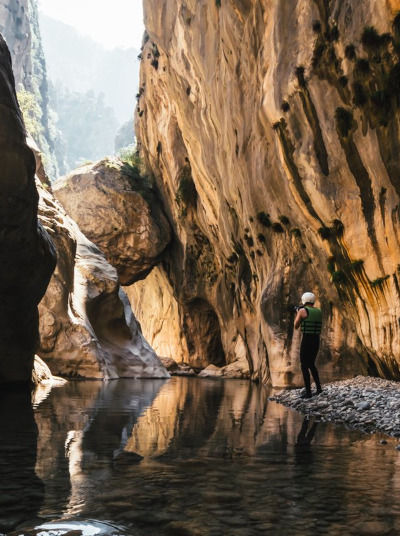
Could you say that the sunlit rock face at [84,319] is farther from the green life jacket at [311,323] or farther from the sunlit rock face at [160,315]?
the sunlit rock face at [160,315]

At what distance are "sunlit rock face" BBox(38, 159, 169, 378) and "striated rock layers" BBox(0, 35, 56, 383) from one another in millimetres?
5898

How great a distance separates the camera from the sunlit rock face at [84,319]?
20.5m

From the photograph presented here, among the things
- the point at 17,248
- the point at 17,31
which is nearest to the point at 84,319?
the point at 17,248

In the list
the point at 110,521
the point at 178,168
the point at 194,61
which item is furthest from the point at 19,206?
the point at 178,168

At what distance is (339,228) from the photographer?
1543 centimetres

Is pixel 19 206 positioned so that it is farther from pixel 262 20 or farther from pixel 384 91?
pixel 262 20

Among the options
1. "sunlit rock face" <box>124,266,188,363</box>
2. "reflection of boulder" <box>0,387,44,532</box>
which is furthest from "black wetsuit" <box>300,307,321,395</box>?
"sunlit rock face" <box>124,266,188,363</box>

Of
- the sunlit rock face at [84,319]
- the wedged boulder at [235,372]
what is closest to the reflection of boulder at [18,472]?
→ the sunlit rock face at [84,319]

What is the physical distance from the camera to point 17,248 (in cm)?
1266

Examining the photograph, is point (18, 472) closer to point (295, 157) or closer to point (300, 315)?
point (300, 315)

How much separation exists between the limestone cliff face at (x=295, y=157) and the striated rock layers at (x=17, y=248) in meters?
7.41

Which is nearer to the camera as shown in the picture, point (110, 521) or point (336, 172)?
point (110, 521)

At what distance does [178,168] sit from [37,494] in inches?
1233

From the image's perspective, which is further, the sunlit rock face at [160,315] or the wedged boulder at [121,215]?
the sunlit rock face at [160,315]
